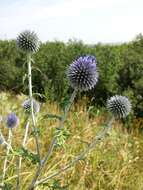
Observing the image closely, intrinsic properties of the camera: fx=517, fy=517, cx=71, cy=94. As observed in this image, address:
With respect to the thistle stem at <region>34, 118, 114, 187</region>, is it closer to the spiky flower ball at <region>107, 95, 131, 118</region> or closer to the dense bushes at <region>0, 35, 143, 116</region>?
the spiky flower ball at <region>107, 95, 131, 118</region>

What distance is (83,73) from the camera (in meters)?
3.40

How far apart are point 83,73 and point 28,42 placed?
667mm

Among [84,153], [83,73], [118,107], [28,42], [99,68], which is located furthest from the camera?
[99,68]

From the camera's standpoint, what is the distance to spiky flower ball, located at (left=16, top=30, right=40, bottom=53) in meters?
3.84

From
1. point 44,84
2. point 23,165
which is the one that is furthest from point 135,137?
point 44,84

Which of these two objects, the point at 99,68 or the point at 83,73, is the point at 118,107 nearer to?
the point at 83,73

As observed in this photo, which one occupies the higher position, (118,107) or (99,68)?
(99,68)

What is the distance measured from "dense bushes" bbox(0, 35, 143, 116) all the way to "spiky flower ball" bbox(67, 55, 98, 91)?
Result: 21.0ft

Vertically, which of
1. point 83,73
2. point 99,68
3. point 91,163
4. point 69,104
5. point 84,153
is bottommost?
point 91,163

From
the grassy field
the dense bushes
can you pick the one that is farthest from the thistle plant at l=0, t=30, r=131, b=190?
the dense bushes

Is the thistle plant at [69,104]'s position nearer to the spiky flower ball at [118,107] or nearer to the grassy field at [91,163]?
the spiky flower ball at [118,107]

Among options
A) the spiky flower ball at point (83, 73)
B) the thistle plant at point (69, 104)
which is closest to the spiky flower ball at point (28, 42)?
the thistle plant at point (69, 104)

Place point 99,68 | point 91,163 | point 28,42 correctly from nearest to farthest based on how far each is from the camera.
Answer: point 28,42, point 91,163, point 99,68

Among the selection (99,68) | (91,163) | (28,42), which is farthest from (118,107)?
(99,68)
